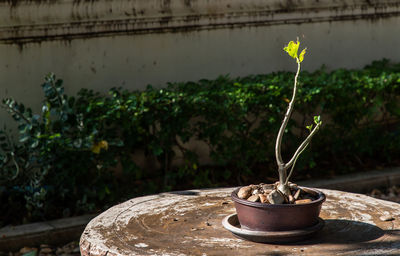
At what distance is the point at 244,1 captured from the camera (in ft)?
22.0

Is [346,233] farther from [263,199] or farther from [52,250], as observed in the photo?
[52,250]

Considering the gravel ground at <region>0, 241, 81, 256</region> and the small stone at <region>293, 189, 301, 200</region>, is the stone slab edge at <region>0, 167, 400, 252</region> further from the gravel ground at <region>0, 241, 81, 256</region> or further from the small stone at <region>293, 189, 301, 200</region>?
the small stone at <region>293, 189, 301, 200</region>

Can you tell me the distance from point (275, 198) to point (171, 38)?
3776mm

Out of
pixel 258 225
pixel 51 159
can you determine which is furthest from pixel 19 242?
pixel 258 225

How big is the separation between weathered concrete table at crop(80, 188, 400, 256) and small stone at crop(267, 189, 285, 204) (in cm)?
20

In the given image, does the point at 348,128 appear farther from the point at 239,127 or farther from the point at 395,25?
the point at 395,25

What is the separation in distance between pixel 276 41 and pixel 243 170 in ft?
5.64

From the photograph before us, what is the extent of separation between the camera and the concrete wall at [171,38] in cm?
559

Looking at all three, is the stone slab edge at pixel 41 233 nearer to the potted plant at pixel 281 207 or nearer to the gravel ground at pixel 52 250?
the gravel ground at pixel 52 250

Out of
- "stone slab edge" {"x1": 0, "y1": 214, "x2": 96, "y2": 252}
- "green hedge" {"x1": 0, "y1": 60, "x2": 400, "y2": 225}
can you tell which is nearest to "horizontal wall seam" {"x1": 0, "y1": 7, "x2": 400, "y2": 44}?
"green hedge" {"x1": 0, "y1": 60, "x2": 400, "y2": 225}

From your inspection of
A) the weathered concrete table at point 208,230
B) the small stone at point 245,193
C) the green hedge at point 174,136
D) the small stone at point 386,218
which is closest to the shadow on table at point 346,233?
the weathered concrete table at point 208,230

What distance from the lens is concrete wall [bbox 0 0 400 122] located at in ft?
18.3

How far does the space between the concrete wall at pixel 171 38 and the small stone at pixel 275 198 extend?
3358 mm

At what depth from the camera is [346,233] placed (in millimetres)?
2967
